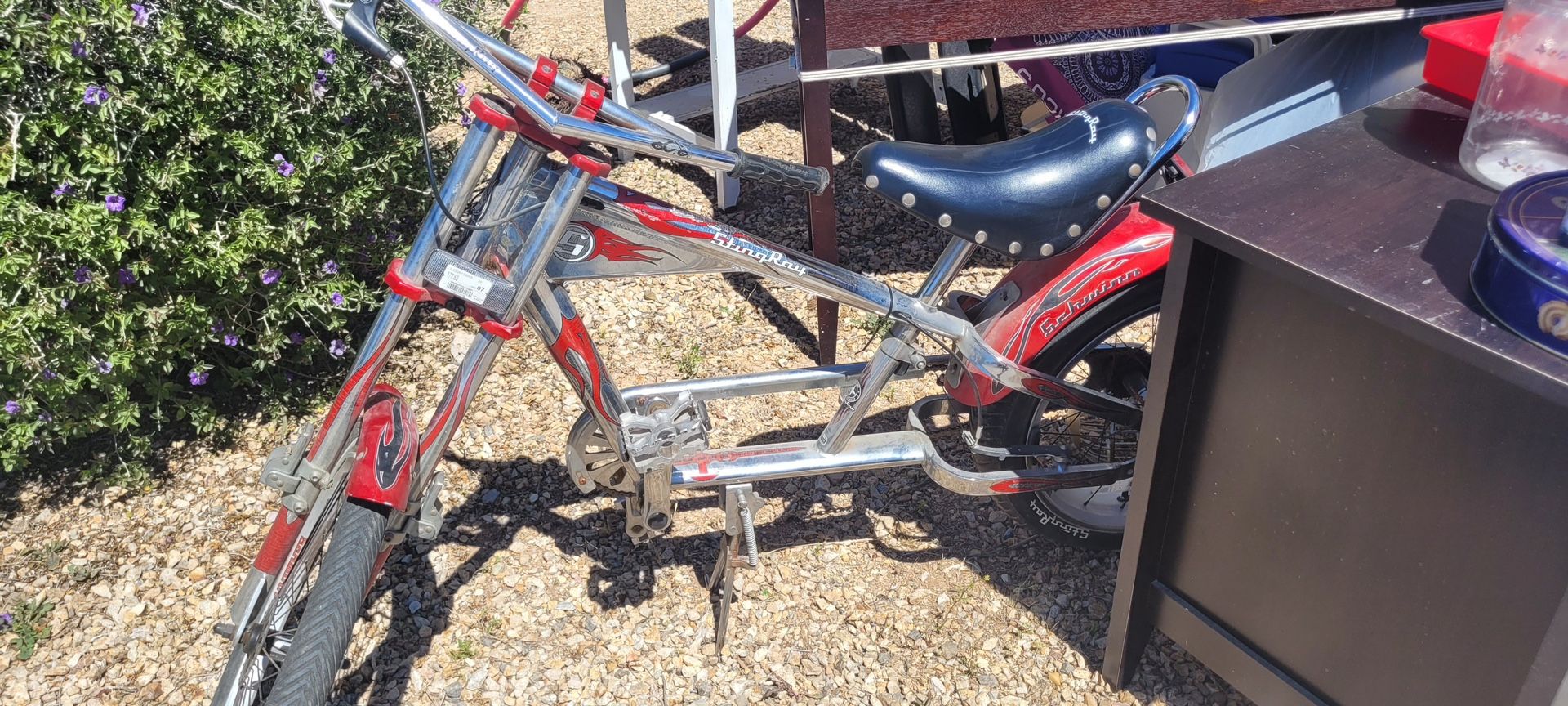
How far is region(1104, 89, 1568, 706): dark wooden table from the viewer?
164 centimetres

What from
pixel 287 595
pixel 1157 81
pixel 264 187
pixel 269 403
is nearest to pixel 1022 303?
pixel 1157 81

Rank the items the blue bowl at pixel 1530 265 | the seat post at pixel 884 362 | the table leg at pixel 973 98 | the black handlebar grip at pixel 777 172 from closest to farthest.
A: the blue bowl at pixel 1530 265, the black handlebar grip at pixel 777 172, the seat post at pixel 884 362, the table leg at pixel 973 98

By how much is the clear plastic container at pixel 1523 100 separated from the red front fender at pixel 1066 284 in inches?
23.5

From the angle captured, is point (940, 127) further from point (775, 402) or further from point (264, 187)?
point (264, 187)

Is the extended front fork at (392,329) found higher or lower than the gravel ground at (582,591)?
higher

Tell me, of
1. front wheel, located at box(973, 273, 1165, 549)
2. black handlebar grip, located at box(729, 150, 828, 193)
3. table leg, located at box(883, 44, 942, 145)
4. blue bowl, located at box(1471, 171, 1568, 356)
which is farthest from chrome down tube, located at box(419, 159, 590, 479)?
table leg, located at box(883, 44, 942, 145)

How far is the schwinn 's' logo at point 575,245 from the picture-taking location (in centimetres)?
205

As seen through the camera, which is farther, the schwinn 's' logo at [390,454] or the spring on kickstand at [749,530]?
the spring on kickstand at [749,530]

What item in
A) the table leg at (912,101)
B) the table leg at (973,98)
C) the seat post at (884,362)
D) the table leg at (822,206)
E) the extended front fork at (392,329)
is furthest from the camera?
the table leg at (973,98)

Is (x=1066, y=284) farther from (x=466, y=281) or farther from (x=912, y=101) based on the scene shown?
(x=912, y=101)

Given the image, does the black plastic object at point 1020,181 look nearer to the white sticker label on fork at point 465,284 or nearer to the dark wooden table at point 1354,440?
the dark wooden table at point 1354,440

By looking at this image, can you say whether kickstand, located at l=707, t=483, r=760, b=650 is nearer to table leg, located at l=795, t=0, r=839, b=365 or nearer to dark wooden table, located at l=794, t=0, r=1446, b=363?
table leg, located at l=795, t=0, r=839, b=365

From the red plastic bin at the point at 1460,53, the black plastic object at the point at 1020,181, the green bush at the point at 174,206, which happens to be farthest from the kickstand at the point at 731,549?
the red plastic bin at the point at 1460,53

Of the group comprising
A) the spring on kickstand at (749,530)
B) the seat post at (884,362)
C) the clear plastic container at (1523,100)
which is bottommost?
the spring on kickstand at (749,530)
